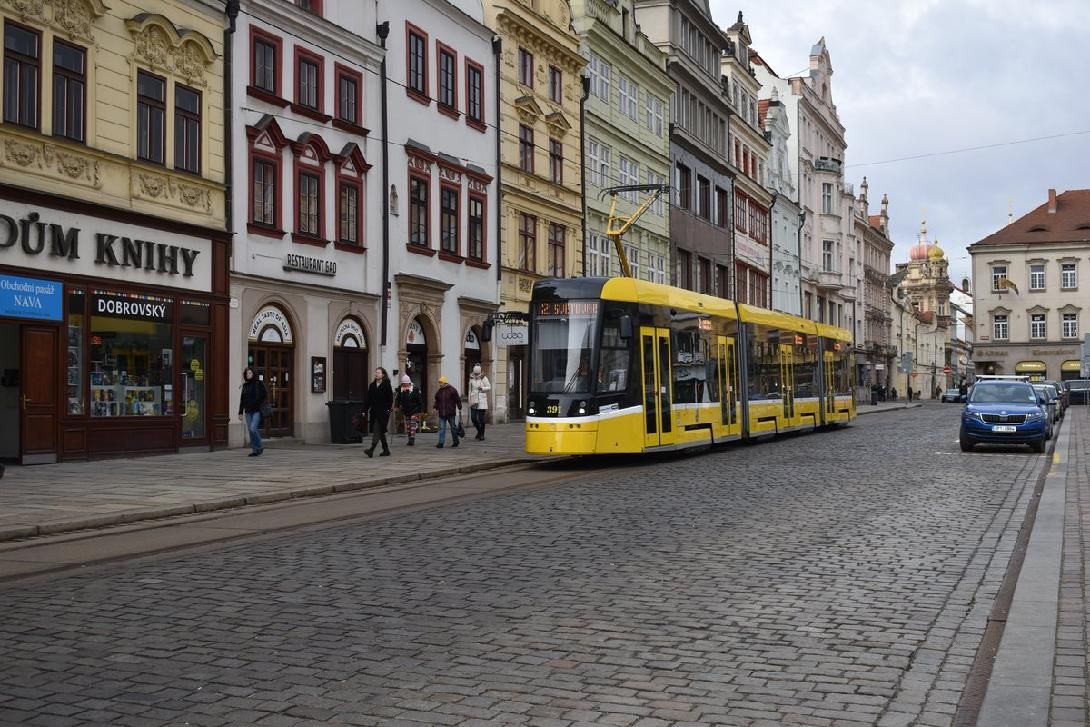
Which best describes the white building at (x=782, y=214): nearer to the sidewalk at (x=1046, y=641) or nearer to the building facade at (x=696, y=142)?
the building facade at (x=696, y=142)

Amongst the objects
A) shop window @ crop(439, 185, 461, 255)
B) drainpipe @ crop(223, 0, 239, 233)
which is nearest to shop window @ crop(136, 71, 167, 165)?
drainpipe @ crop(223, 0, 239, 233)

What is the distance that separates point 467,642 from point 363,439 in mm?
23961

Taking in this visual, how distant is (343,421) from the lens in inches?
1120

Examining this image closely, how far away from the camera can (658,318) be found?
77.8 ft

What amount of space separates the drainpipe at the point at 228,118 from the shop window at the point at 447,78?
9.29 meters

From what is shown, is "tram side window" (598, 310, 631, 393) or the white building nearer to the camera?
"tram side window" (598, 310, 631, 393)

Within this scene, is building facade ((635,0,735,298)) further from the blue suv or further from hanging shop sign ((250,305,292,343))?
hanging shop sign ((250,305,292,343))

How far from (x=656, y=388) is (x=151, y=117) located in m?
11.2

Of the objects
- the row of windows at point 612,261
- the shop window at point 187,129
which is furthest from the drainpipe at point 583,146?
the shop window at point 187,129

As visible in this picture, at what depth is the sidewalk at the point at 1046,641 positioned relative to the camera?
226 inches

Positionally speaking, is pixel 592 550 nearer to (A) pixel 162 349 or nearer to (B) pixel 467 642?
(B) pixel 467 642

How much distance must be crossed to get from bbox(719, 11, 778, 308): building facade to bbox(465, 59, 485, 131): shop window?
28.8 m

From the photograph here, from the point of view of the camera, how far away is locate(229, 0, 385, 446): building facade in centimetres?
2691

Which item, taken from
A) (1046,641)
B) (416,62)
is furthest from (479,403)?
(1046,641)
